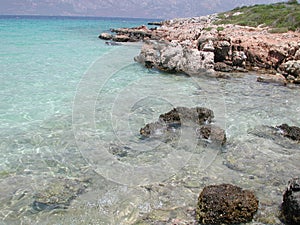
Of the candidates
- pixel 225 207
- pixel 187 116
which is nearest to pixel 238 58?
pixel 187 116

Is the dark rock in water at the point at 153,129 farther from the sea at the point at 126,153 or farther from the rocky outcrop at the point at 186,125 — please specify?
the sea at the point at 126,153

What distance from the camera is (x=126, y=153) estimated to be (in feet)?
28.8

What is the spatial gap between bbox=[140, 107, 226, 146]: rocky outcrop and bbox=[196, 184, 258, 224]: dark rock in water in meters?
3.38

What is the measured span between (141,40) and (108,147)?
36538mm

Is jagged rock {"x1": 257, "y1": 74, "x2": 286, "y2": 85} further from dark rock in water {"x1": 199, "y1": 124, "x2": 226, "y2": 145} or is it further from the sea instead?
dark rock in water {"x1": 199, "y1": 124, "x2": 226, "y2": 145}

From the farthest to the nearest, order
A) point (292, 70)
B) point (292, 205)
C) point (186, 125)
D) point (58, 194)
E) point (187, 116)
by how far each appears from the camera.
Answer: point (292, 70) < point (187, 116) < point (186, 125) < point (58, 194) < point (292, 205)

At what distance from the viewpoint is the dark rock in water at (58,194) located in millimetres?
6391

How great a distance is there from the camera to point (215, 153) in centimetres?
889

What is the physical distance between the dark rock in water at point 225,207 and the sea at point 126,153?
28cm

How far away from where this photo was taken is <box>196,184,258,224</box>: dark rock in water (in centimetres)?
→ 582

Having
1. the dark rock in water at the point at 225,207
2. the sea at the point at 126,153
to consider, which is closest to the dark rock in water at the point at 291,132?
the sea at the point at 126,153

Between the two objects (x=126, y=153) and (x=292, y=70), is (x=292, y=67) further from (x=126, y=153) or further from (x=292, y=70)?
(x=126, y=153)

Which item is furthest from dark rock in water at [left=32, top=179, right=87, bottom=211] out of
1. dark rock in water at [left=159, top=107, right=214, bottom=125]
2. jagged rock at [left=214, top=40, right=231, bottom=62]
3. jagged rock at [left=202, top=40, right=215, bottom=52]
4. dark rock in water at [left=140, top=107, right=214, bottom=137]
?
jagged rock at [left=214, top=40, right=231, bottom=62]

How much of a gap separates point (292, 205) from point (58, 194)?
491cm
